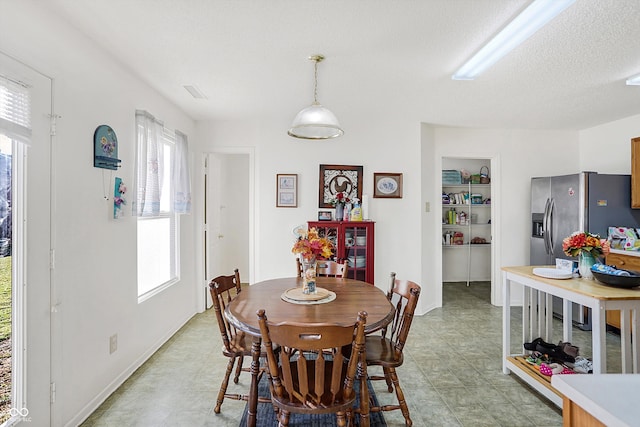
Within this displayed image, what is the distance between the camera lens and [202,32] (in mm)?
2096

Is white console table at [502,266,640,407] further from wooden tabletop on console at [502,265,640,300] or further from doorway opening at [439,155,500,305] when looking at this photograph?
doorway opening at [439,155,500,305]

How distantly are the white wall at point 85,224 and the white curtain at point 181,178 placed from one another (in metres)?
0.72

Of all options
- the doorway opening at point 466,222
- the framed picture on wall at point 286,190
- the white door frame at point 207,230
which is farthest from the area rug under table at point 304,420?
the doorway opening at point 466,222

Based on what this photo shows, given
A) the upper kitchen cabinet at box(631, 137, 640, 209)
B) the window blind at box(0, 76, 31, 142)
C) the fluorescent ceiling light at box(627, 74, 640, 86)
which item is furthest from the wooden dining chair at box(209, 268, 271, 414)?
the upper kitchen cabinet at box(631, 137, 640, 209)

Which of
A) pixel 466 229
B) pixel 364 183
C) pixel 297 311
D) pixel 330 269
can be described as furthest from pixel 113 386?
pixel 466 229

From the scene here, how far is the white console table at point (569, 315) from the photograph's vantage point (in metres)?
1.89

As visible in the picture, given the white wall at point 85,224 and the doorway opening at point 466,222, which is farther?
the doorway opening at point 466,222

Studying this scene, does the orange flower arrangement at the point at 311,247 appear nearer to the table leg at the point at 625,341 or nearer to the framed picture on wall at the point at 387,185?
the table leg at the point at 625,341

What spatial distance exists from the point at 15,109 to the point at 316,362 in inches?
75.1

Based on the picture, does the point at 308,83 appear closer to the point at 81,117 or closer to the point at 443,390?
the point at 81,117

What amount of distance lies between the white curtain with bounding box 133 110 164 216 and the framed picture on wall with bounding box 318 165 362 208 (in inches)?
73.4

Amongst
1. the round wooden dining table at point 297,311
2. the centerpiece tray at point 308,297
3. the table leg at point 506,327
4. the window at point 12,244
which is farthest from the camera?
the table leg at point 506,327

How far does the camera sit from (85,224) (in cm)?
215

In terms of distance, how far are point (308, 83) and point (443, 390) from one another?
9.00 feet
